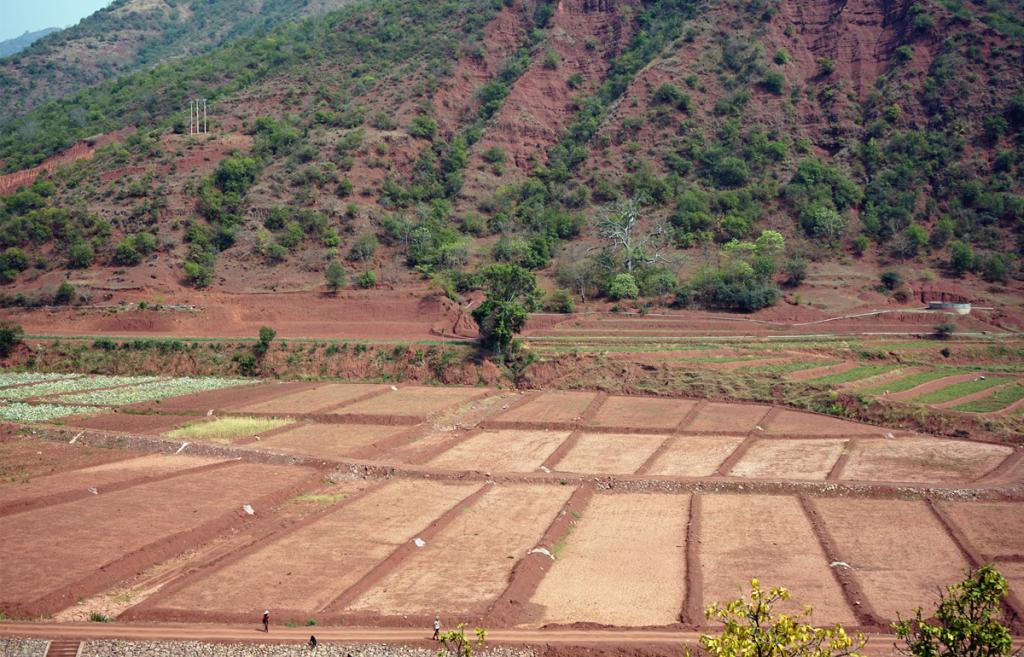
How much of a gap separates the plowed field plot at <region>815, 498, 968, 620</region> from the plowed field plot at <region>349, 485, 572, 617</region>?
25.2 feet

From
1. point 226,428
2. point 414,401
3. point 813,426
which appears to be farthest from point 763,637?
point 414,401

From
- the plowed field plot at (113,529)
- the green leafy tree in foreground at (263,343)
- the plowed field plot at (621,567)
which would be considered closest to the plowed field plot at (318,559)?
the plowed field plot at (113,529)

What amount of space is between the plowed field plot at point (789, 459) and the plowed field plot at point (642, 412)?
4.37 m

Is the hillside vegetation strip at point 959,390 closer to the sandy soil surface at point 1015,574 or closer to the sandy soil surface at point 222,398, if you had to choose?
the sandy soil surface at point 1015,574

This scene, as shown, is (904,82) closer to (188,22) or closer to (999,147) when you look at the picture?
(999,147)

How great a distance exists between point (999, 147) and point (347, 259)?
5794 centimetres

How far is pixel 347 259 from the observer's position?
65812 mm

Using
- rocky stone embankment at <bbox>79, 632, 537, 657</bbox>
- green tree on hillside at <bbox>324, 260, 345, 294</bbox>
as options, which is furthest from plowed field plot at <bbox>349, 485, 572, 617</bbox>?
green tree on hillside at <bbox>324, 260, 345, 294</bbox>

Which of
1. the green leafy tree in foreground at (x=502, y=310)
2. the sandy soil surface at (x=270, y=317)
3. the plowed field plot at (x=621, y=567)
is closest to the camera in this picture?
the plowed field plot at (x=621, y=567)

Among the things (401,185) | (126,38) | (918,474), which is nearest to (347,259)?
(401,185)

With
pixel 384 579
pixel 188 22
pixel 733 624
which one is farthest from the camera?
pixel 188 22

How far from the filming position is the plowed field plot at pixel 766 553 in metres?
16.8

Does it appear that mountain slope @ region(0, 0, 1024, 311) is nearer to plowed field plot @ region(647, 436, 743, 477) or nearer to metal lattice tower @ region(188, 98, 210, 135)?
metal lattice tower @ region(188, 98, 210, 135)

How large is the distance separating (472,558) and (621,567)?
358 cm
